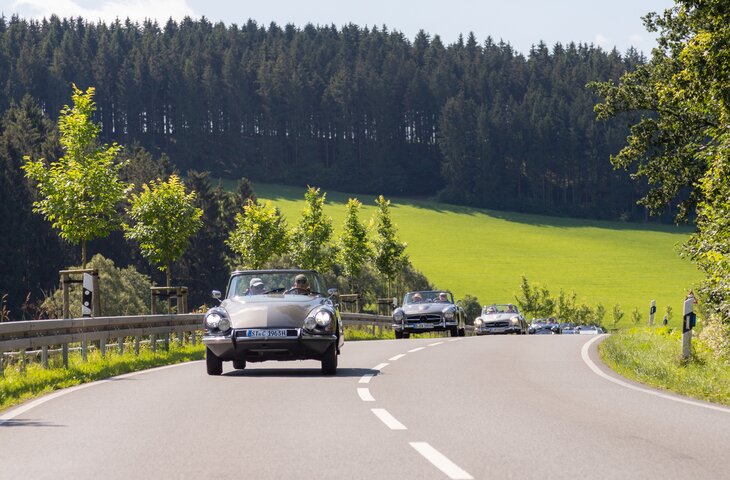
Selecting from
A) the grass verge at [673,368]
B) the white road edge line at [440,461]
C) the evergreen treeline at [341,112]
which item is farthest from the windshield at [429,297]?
the evergreen treeline at [341,112]

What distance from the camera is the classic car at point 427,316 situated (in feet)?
106

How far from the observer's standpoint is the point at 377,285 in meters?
87.6

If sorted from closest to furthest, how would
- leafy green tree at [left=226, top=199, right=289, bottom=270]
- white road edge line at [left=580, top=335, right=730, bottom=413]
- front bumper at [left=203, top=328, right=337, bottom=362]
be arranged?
white road edge line at [left=580, top=335, right=730, bottom=413], front bumper at [left=203, top=328, right=337, bottom=362], leafy green tree at [left=226, top=199, right=289, bottom=270]

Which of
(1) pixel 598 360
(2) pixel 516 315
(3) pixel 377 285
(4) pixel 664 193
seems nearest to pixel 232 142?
(3) pixel 377 285

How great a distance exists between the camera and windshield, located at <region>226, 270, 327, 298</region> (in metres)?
15.6

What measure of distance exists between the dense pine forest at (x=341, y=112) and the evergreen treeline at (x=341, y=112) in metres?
0.21

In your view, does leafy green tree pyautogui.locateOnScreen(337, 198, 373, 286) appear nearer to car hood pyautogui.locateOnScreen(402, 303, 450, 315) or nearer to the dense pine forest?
car hood pyautogui.locateOnScreen(402, 303, 450, 315)

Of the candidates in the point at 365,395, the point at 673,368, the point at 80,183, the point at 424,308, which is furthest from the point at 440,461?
the point at 424,308

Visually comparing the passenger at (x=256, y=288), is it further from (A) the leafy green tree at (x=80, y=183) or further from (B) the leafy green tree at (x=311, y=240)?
(B) the leafy green tree at (x=311, y=240)

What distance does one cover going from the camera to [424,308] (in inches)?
1280

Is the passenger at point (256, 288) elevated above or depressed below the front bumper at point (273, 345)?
above

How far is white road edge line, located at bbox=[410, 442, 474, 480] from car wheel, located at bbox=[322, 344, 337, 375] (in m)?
6.78

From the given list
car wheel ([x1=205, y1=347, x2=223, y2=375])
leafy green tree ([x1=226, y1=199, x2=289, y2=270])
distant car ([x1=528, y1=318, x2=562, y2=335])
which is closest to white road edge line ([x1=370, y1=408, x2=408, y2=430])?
car wheel ([x1=205, y1=347, x2=223, y2=375])

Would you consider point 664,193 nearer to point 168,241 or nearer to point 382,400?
point 168,241
